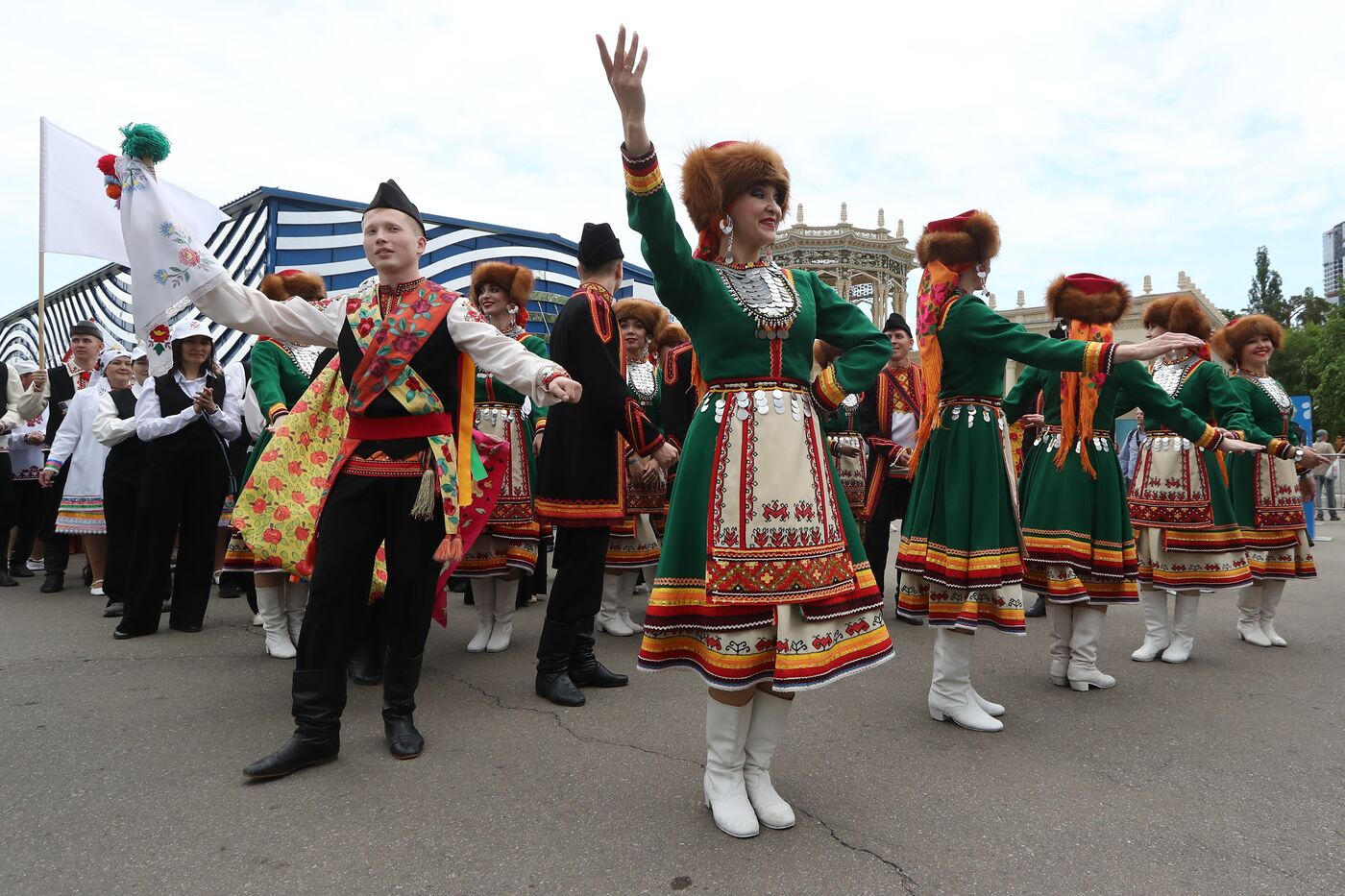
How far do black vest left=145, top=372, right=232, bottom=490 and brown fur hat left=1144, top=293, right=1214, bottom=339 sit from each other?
5886mm

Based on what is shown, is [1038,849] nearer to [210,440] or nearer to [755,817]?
[755,817]

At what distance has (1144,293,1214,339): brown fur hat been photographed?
4.82 meters

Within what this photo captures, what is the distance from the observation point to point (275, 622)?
185 inches

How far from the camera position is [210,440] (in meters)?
5.50

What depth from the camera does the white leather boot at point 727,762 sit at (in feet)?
8.29

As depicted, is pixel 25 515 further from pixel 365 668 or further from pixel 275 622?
pixel 365 668

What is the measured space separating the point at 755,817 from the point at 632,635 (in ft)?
9.86

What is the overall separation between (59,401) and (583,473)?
7.07 m

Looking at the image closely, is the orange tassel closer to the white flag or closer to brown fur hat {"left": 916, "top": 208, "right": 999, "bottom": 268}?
brown fur hat {"left": 916, "top": 208, "right": 999, "bottom": 268}

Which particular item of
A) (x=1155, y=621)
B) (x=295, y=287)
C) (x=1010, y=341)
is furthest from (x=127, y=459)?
(x=1155, y=621)

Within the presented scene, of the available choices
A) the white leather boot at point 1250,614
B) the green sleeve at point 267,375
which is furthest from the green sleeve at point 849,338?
the white leather boot at point 1250,614

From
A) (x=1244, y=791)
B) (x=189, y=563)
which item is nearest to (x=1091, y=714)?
(x=1244, y=791)

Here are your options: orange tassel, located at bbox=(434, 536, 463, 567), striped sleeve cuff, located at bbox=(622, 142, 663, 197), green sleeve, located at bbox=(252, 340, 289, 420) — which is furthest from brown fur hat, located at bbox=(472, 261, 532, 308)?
striped sleeve cuff, located at bbox=(622, 142, 663, 197)

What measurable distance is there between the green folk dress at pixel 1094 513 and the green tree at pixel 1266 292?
225 ft
